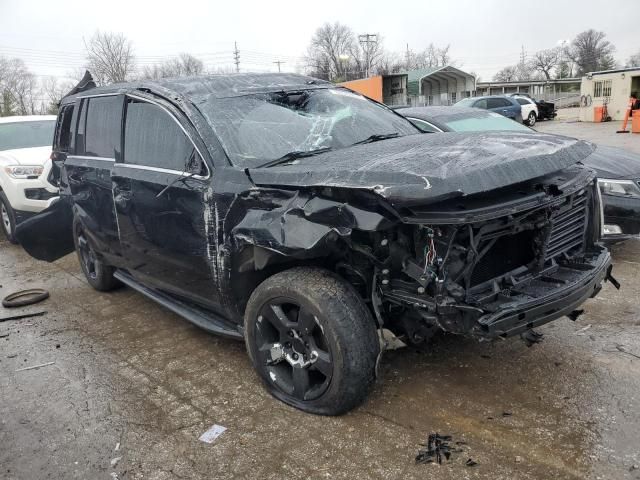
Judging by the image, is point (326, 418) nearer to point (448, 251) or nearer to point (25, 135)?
point (448, 251)

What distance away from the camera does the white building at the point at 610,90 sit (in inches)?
928

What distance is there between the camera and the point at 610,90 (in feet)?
81.6

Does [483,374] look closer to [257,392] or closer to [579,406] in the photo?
[579,406]

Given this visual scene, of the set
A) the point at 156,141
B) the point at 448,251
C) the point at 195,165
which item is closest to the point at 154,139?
the point at 156,141

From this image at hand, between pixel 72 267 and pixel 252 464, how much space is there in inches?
191

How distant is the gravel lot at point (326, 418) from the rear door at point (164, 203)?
2.02 feet

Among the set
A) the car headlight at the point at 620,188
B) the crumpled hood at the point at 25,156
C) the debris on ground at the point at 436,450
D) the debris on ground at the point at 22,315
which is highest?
the crumpled hood at the point at 25,156

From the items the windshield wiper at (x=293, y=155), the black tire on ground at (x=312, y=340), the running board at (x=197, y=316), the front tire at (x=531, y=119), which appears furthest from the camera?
the front tire at (x=531, y=119)

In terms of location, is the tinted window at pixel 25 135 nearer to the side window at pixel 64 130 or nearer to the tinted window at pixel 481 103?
the side window at pixel 64 130

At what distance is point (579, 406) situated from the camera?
9.73ft

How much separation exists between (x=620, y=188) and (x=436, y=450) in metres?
3.66

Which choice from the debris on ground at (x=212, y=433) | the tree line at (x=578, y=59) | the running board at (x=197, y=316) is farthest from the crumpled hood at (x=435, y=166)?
the tree line at (x=578, y=59)

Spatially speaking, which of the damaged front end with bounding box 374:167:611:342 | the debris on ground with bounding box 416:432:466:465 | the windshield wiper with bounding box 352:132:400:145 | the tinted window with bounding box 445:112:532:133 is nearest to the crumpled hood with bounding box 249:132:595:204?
the damaged front end with bounding box 374:167:611:342

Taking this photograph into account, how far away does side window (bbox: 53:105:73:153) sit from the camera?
5.34m
